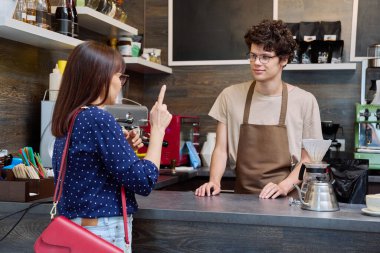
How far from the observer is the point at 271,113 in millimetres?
2559

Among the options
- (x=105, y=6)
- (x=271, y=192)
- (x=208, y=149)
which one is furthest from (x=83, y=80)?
(x=208, y=149)

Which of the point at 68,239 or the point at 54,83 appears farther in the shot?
the point at 54,83

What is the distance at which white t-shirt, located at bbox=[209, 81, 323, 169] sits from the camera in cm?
251

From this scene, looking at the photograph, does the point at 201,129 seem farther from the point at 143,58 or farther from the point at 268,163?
the point at 268,163

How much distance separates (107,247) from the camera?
1.42m

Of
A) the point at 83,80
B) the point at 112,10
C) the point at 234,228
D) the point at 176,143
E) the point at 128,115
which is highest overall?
the point at 112,10

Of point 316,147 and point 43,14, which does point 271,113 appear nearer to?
point 316,147

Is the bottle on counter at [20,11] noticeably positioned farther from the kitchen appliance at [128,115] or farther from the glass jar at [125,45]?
the glass jar at [125,45]

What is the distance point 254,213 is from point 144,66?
2255mm

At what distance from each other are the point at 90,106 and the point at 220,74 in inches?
112

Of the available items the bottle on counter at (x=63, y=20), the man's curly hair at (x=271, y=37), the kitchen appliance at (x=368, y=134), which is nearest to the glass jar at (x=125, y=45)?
the bottle on counter at (x=63, y=20)

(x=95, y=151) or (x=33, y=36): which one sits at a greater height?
(x=33, y=36)

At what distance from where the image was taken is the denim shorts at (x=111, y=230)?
1548mm

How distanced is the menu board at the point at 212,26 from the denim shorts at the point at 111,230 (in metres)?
2.83
